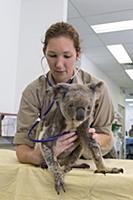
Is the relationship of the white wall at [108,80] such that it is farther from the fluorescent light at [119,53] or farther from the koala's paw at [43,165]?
the koala's paw at [43,165]

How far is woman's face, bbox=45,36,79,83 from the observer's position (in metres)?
0.99

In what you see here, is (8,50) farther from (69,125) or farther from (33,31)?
(69,125)

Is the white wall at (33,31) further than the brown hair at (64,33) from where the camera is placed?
Yes

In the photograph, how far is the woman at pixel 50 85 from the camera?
1.00m

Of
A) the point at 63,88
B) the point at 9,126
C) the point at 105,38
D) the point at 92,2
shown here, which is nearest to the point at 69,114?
the point at 63,88

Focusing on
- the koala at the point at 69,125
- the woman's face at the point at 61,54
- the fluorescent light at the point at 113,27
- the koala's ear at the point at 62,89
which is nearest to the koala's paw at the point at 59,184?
the koala at the point at 69,125

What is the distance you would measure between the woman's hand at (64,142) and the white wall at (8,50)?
1.37 metres

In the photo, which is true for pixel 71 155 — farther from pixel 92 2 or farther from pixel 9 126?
pixel 92 2

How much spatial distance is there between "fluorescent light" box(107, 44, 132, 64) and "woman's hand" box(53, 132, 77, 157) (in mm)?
3522

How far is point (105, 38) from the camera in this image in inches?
153

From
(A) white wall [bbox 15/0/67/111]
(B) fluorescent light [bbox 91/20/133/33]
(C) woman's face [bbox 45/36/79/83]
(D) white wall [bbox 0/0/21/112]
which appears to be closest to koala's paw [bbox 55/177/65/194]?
(C) woman's face [bbox 45/36/79/83]

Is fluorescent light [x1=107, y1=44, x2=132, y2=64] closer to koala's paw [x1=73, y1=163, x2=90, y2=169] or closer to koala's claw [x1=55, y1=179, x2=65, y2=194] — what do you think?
koala's paw [x1=73, y1=163, x2=90, y2=169]

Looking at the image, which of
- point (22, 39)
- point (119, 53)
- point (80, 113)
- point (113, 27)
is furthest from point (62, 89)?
point (119, 53)

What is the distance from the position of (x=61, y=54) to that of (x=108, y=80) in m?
5.57
